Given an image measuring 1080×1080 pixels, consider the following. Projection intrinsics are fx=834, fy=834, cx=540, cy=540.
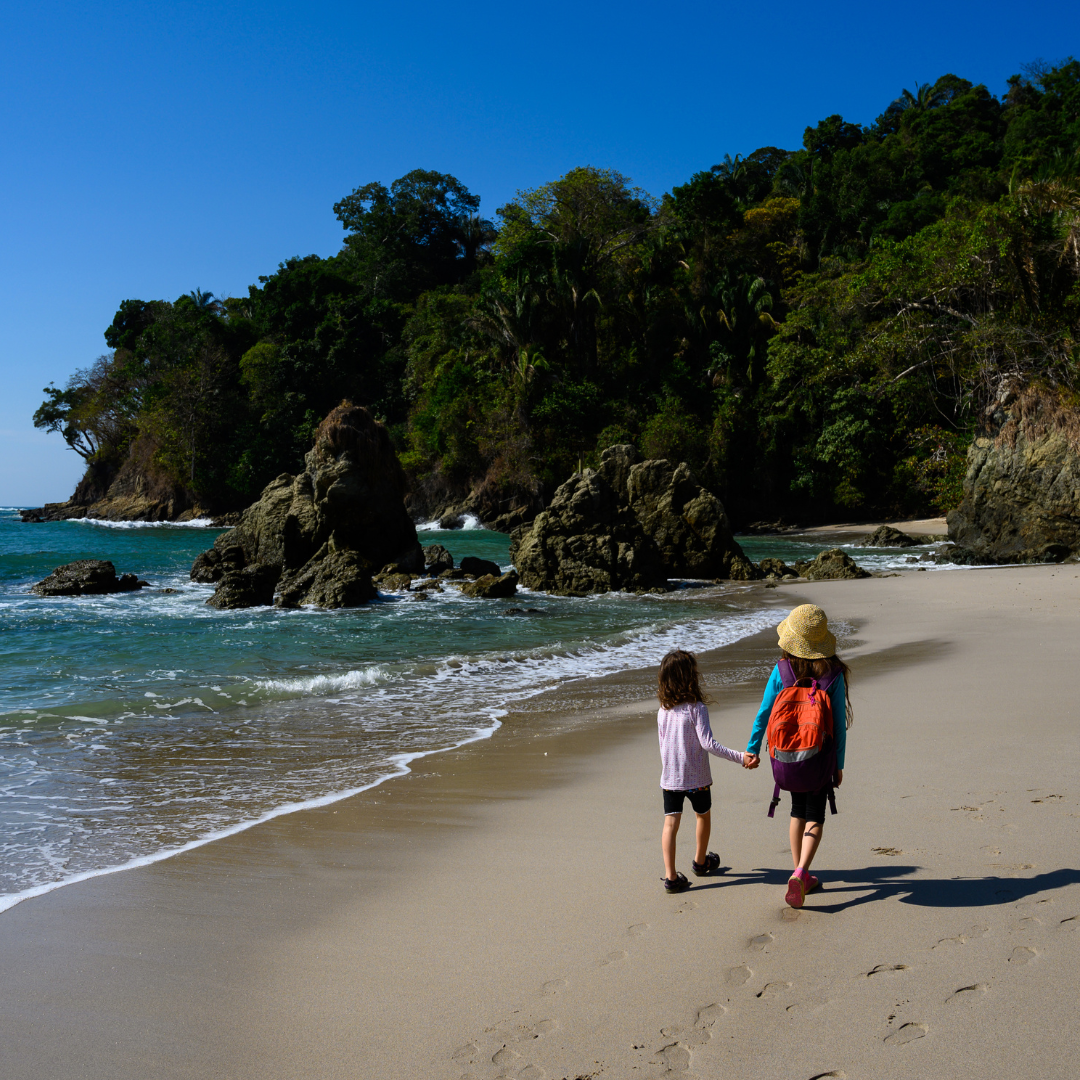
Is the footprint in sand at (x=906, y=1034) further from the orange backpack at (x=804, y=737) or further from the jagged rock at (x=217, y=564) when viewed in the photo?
the jagged rock at (x=217, y=564)

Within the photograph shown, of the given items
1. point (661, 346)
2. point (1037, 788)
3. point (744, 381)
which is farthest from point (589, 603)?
point (661, 346)

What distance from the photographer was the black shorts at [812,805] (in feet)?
11.7

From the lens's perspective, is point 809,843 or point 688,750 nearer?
point 809,843

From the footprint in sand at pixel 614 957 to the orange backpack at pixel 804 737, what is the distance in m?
0.97

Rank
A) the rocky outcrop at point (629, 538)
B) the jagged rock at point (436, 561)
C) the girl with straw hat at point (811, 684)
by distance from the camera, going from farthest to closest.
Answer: the jagged rock at point (436, 561), the rocky outcrop at point (629, 538), the girl with straw hat at point (811, 684)

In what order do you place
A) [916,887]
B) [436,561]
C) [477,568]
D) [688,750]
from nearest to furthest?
[916,887] < [688,750] < [477,568] < [436,561]

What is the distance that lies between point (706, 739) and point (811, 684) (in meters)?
0.53

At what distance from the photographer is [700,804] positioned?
3838mm

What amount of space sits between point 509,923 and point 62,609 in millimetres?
15950

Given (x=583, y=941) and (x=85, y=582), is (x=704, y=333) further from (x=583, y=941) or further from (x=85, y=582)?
(x=583, y=941)

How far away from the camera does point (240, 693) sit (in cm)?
906

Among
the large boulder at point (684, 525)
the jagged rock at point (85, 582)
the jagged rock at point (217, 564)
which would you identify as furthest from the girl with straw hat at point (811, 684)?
the jagged rock at point (85, 582)

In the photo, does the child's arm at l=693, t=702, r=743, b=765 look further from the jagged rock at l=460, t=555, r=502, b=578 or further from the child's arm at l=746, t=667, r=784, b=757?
the jagged rock at l=460, t=555, r=502, b=578

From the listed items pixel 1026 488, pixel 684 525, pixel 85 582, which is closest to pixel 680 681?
pixel 684 525
